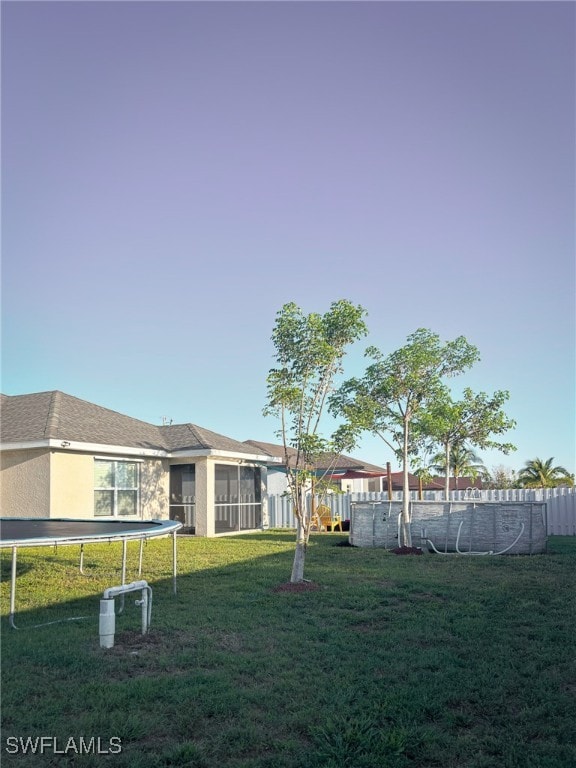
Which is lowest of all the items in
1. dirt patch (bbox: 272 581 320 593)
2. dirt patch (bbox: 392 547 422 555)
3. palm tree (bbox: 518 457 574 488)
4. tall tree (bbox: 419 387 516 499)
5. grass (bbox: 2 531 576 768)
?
dirt patch (bbox: 392 547 422 555)

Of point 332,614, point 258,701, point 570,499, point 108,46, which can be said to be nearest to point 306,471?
point 332,614

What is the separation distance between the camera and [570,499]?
18922 millimetres

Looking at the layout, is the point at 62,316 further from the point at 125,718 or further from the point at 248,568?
the point at 125,718

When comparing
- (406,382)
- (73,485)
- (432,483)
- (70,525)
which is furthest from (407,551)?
(432,483)

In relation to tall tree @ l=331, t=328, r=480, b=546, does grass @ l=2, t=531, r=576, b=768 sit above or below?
below

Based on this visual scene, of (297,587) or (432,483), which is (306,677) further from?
(432,483)

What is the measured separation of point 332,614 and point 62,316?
12.4 m

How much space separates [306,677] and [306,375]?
5282 mm

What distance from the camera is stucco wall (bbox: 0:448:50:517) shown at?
588 inches

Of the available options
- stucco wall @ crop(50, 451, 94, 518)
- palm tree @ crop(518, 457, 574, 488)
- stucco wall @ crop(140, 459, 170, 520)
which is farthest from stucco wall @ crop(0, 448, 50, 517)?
palm tree @ crop(518, 457, 574, 488)

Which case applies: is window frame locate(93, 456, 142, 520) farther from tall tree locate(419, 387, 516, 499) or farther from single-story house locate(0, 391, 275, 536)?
tall tree locate(419, 387, 516, 499)

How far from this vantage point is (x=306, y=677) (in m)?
4.73

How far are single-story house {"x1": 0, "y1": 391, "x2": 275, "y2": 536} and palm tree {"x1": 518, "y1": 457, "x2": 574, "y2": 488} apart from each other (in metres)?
23.8

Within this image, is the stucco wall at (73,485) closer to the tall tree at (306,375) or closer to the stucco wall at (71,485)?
the stucco wall at (71,485)
